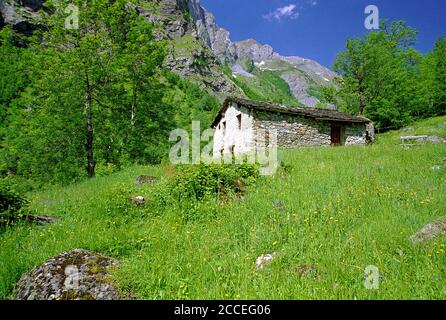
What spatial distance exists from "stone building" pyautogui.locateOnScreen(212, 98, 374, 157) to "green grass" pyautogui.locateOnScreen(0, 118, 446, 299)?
13.4 m

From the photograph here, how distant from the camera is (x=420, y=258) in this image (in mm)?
4578

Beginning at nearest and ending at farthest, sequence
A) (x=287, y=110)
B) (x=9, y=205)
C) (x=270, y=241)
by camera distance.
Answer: (x=270, y=241) → (x=9, y=205) → (x=287, y=110)

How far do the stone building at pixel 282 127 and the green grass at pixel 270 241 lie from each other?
526 inches

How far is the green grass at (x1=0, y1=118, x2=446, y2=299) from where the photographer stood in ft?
13.8

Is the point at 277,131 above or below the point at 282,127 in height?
below

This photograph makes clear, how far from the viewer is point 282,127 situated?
23.2 metres

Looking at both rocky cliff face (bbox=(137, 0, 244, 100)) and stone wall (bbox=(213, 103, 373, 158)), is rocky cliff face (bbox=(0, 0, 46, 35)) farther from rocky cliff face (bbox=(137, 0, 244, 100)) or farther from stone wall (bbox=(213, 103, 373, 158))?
stone wall (bbox=(213, 103, 373, 158))

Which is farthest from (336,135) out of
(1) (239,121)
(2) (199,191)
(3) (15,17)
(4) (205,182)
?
(3) (15,17)

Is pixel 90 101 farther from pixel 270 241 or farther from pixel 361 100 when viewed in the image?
pixel 361 100

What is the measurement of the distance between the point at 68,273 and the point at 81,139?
18974 millimetres

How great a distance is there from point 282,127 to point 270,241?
18362mm
